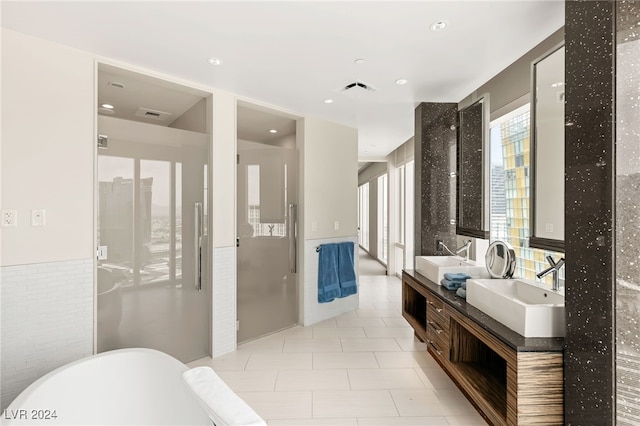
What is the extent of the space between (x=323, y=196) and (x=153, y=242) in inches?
82.6

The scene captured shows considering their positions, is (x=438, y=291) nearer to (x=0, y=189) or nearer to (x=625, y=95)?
(x=625, y=95)

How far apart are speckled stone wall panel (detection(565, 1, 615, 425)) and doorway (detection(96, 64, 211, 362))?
2777mm

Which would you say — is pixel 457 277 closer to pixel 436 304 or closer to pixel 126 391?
pixel 436 304

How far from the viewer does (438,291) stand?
2.76 metres

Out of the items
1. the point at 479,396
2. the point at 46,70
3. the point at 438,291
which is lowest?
the point at 479,396

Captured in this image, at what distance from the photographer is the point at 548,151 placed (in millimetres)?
2305

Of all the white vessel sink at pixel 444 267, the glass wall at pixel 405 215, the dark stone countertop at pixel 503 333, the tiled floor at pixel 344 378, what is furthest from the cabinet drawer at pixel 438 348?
the glass wall at pixel 405 215

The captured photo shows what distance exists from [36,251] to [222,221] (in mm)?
1411

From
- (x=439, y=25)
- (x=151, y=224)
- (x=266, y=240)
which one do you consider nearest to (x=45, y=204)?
(x=151, y=224)

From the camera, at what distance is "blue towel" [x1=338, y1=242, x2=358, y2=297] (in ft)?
14.5

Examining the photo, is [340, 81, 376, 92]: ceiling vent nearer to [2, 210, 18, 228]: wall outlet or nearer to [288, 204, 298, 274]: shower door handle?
[288, 204, 298, 274]: shower door handle

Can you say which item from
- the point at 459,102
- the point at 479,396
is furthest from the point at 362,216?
the point at 479,396

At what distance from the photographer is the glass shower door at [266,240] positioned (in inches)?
140

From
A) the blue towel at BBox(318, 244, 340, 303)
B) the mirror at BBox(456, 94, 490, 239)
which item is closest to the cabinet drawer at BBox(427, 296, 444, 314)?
the mirror at BBox(456, 94, 490, 239)
